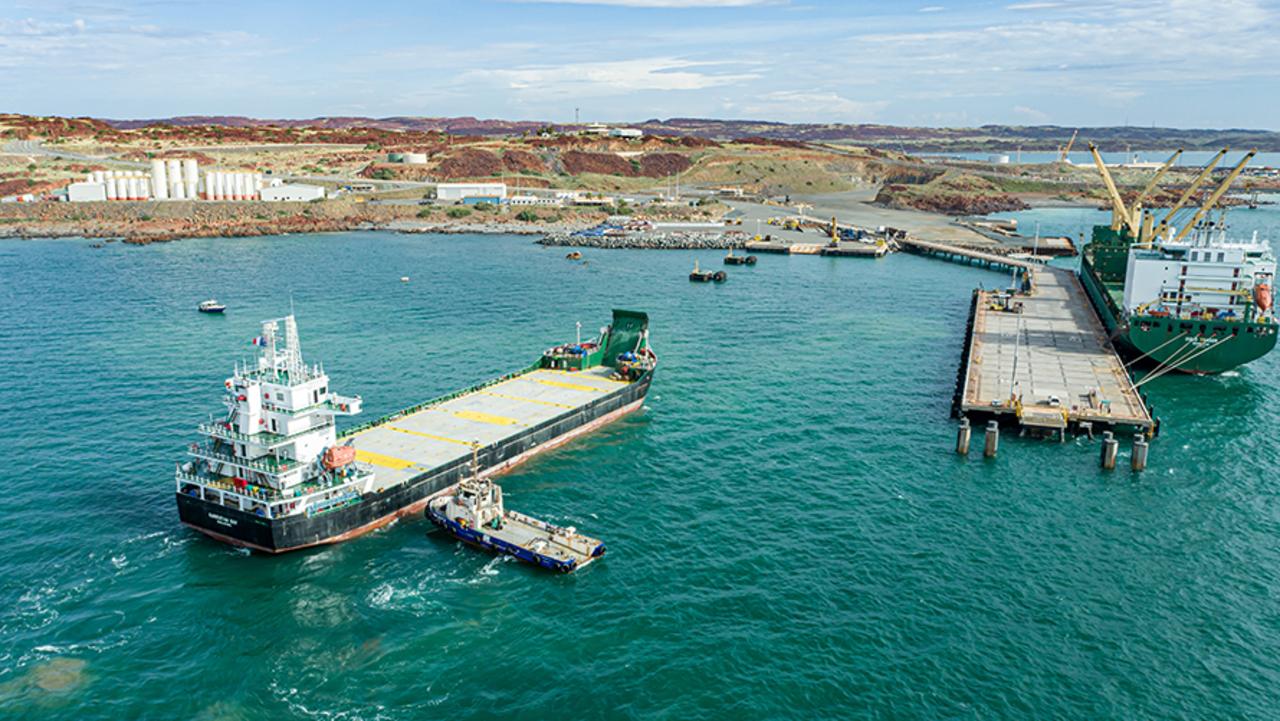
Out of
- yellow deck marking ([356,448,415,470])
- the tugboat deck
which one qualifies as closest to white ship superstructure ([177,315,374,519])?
the tugboat deck

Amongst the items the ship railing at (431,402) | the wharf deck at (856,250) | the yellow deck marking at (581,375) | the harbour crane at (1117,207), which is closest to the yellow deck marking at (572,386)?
the yellow deck marking at (581,375)

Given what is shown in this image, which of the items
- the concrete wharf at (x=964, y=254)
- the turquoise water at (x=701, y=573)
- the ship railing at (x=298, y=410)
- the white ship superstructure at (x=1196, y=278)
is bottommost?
the turquoise water at (x=701, y=573)

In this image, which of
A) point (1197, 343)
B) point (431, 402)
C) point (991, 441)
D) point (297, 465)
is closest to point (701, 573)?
point (297, 465)

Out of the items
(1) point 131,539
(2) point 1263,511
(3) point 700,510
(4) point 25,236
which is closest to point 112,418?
(1) point 131,539

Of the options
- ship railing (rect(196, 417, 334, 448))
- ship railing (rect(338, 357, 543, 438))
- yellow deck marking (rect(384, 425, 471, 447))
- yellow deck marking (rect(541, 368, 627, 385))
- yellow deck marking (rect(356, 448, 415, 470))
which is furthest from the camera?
yellow deck marking (rect(541, 368, 627, 385))

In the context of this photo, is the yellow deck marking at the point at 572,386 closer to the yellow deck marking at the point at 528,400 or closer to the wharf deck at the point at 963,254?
the yellow deck marking at the point at 528,400

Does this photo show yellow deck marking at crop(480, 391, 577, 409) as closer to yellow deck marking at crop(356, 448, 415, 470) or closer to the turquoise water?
the turquoise water

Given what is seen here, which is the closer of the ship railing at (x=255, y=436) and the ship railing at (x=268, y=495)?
the ship railing at (x=268, y=495)
